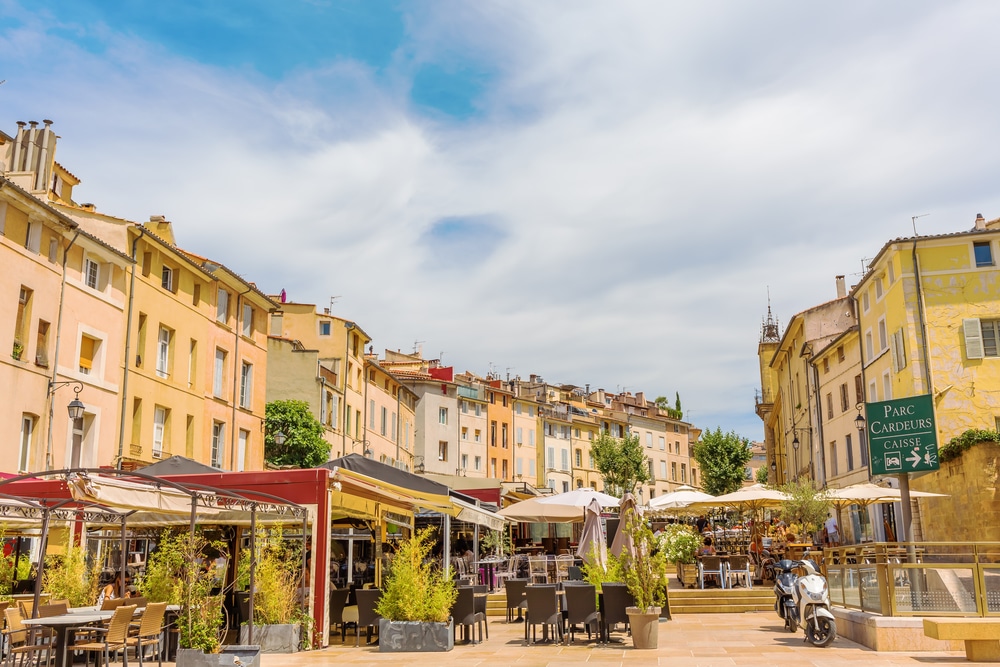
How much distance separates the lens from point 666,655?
1173 centimetres

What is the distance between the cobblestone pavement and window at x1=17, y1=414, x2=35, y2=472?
9974mm

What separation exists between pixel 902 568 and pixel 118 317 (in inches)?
761

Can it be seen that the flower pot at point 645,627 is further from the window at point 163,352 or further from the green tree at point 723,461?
the green tree at point 723,461

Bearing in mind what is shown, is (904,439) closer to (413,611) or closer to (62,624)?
(413,611)

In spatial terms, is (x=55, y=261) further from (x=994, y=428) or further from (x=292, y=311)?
(x=994, y=428)

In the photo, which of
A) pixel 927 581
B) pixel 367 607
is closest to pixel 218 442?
pixel 367 607

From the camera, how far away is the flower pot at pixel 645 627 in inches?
488

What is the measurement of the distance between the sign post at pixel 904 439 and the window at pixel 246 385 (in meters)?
20.9

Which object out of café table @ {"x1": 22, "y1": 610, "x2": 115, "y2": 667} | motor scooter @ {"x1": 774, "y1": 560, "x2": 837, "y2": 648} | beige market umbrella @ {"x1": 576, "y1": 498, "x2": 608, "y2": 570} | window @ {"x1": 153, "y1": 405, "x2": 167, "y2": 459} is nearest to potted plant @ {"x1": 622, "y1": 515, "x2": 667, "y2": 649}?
motor scooter @ {"x1": 774, "y1": 560, "x2": 837, "y2": 648}

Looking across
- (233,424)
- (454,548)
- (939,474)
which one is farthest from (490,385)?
(939,474)

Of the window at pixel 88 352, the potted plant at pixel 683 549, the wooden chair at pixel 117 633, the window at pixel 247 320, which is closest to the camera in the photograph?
the wooden chair at pixel 117 633

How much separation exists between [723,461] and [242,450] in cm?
3124

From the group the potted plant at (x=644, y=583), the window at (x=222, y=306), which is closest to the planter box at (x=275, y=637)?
the potted plant at (x=644, y=583)

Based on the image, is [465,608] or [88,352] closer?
[465,608]
